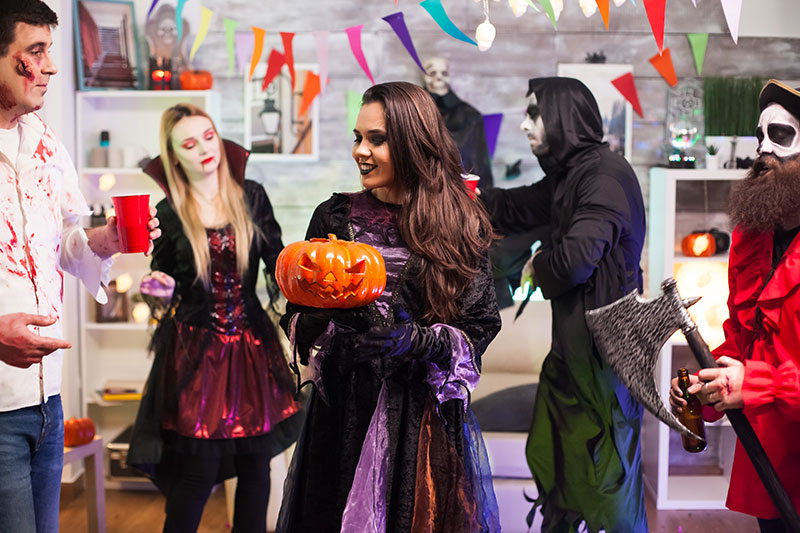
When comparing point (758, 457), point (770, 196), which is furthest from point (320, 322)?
point (770, 196)

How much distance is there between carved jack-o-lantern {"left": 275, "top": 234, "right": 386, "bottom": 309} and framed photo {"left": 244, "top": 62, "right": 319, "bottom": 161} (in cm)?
241

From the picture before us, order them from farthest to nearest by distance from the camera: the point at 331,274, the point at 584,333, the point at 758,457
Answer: the point at 584,333, the point at 758,457, the point at 331,274

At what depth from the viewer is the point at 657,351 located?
184 cm

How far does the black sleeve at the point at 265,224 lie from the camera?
3172 mm

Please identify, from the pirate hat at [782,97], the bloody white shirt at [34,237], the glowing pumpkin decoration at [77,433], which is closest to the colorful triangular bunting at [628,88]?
the pirate hat at [782,97]

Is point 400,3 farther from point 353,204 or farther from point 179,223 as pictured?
point 353,204

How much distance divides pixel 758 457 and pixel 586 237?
111 centimetres

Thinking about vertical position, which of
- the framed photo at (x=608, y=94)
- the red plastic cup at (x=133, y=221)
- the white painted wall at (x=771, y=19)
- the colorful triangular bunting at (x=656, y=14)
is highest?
the white painted wall at (x=771, y=19)

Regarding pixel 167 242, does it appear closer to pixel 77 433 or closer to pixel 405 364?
pixel 77 433

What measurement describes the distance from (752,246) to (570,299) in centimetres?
89

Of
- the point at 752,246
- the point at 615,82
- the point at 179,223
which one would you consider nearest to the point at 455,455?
the point at 752,246

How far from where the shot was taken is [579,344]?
289 cm

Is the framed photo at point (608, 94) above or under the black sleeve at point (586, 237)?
above

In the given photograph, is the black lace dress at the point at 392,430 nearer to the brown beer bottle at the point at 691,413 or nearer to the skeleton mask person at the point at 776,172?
the brown beer bottle at the point at 691,413
